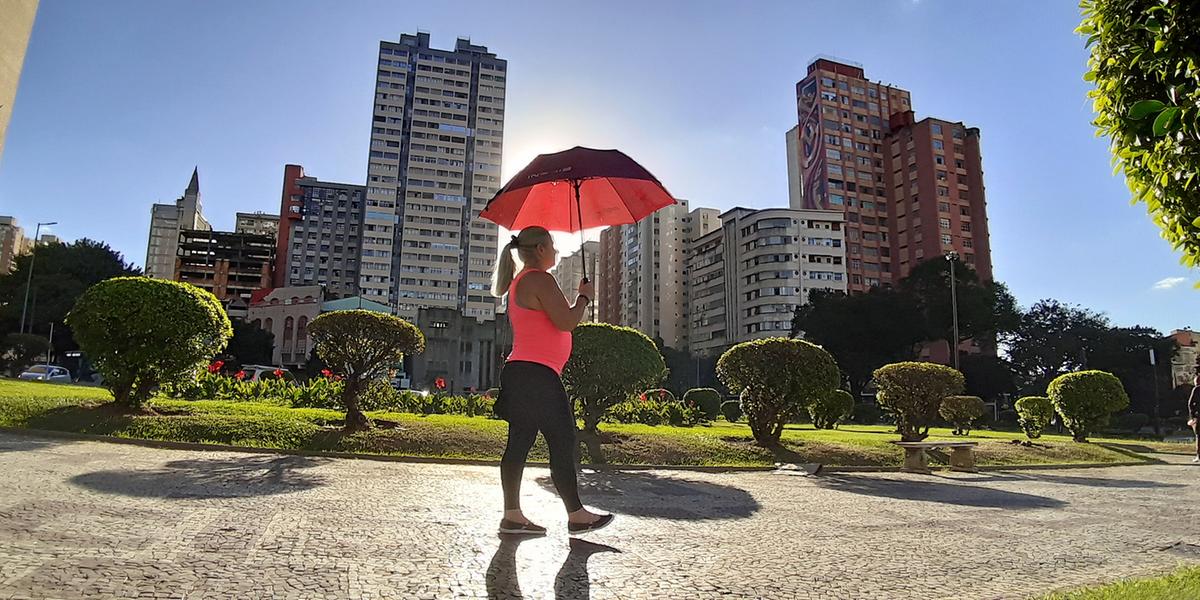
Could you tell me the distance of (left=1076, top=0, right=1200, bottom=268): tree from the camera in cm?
249

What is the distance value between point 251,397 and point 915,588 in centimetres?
1696

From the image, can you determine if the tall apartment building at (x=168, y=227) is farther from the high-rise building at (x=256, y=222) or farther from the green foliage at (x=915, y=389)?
the green foliage at (x=915, y=389)

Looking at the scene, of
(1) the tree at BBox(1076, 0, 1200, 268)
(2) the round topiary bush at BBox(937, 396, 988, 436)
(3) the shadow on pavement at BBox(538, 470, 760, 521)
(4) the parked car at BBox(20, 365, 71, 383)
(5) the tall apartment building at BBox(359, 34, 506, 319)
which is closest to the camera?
(1) the tree at BBox(1076, 0, 1200, 268)

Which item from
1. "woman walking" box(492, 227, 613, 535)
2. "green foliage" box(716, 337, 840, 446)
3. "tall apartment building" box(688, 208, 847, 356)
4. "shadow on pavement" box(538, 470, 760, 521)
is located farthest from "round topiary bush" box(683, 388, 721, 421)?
"tall apartment building" box(688, 208, 847, 356)

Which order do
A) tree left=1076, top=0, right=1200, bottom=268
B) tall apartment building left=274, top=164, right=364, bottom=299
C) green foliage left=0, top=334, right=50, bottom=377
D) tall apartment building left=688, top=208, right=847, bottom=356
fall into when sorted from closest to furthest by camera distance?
1. tree left=1076, top=0, right=1200, bottom=268
2. green foliage left=0, top=334, right=50, bottom=377
3. tall apartment building left=688, top=208, right=847, bottom=356
4. tall apartment building left=274, top=164, right=364, bottom=299

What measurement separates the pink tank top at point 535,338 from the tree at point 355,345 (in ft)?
22.3

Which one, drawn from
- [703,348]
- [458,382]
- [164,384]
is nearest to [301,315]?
[458,382]

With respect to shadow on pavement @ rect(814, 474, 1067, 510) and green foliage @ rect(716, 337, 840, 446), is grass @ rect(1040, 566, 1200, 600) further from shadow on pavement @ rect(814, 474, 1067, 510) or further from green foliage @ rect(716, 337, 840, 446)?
green foliage @ rect(716, 337, 840, 446)

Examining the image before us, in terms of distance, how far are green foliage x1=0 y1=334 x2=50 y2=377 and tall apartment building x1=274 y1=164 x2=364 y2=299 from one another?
269ft

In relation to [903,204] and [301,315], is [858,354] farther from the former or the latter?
[301,315]

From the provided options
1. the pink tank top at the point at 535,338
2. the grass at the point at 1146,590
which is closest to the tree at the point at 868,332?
the grass at the point at 1146,590

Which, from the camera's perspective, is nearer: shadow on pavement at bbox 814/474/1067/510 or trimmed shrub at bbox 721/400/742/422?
shadow on pavement at bbox 814/474/1067/510

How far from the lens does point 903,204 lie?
3393 inches

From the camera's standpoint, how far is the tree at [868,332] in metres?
53.3
